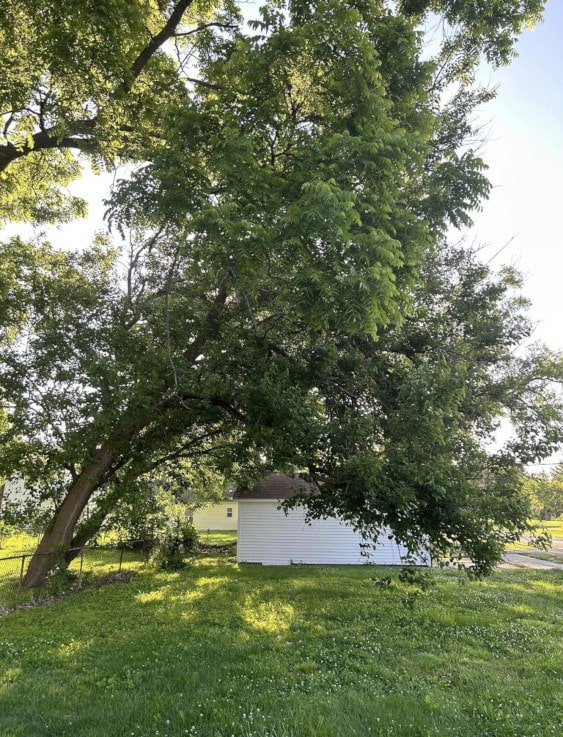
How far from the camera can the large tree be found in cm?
456

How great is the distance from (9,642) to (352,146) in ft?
25.5

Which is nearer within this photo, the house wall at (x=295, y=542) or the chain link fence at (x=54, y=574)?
the chain link fence at (x=54, y=574)

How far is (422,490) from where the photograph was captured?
5875mm

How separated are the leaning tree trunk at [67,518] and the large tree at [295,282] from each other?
133 mm

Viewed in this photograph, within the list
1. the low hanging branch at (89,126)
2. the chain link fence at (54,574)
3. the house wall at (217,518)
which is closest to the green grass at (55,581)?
the chain link fence at (54,574)

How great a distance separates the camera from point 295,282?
443 centimetres

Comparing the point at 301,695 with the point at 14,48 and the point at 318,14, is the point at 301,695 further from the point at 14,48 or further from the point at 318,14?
the point at 14,48

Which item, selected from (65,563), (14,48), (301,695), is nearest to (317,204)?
(301,695)

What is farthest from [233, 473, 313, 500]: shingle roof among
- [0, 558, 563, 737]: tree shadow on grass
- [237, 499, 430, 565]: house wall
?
[0, 558, 563, 737]: tree shadow on grass

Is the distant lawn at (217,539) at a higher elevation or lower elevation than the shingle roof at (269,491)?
lower

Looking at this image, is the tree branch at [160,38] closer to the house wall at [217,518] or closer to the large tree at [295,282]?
the large tree at [295,282]

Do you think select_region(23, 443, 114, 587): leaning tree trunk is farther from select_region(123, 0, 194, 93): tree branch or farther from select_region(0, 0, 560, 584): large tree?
select_region(123, 0, 194, 93): tree branch

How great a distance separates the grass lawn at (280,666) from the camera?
4.03 m

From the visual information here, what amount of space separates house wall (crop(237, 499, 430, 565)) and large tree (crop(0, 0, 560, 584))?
8.03m
